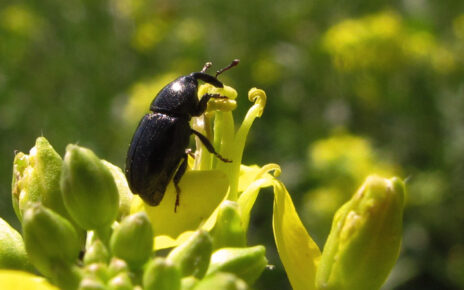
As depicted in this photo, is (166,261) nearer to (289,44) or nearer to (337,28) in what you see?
(337,28)

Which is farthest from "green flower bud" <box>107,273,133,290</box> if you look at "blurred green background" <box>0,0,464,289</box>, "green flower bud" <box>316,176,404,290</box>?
"blurred green background" <box>0,0,464,289</box>

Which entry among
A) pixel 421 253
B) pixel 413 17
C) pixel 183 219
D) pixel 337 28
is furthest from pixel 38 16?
pixel 183 219

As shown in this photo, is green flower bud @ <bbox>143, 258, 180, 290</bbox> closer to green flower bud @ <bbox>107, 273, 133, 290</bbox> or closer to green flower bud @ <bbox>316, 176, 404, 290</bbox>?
green flower bud @ <bbox>107, 273, 133, 290</bbox>

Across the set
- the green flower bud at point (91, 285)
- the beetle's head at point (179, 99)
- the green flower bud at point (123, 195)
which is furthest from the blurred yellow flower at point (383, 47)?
the green flower bud at point (91, 285)

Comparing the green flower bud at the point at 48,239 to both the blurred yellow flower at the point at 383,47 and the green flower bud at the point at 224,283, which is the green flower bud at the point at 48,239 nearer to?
the green flower bud at the point at 224,283

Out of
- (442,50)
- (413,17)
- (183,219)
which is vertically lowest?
(183,219)
